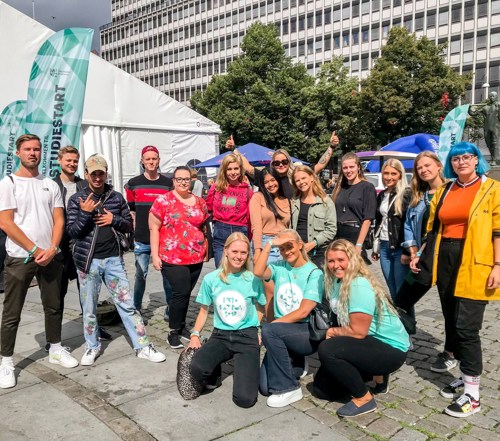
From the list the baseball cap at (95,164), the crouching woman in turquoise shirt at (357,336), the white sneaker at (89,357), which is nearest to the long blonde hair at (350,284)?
the crouching woman in turquoise shirt at (357,336)

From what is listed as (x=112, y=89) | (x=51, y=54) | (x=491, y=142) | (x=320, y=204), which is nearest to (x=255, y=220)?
(x=320, y=204)

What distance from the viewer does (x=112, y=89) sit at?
11414mm

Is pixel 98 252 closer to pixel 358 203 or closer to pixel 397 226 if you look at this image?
pixel 358 203

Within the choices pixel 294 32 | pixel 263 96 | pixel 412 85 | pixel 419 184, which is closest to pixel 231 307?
pixel 419 184

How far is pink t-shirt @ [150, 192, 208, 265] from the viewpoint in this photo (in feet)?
15.0

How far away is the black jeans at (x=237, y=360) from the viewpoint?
3.47 m

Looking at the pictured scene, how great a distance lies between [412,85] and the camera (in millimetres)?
30172

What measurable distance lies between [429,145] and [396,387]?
14683mm

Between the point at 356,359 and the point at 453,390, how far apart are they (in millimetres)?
904

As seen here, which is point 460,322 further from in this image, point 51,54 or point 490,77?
point 490,77

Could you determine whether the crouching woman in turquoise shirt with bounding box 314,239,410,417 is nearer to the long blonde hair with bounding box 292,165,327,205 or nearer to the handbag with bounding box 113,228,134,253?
the long blonde hair with bounding box 292,165,327,205

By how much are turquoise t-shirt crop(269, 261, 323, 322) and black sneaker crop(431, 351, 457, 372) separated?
127cm

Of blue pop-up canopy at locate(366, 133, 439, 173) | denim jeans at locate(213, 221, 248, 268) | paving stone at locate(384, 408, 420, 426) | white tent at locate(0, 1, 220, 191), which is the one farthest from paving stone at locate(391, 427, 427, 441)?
blue pop-up canopy at locate(366, 133, 439, 173)

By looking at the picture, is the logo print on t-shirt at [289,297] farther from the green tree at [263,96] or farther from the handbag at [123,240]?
the green tree at [263,96]
